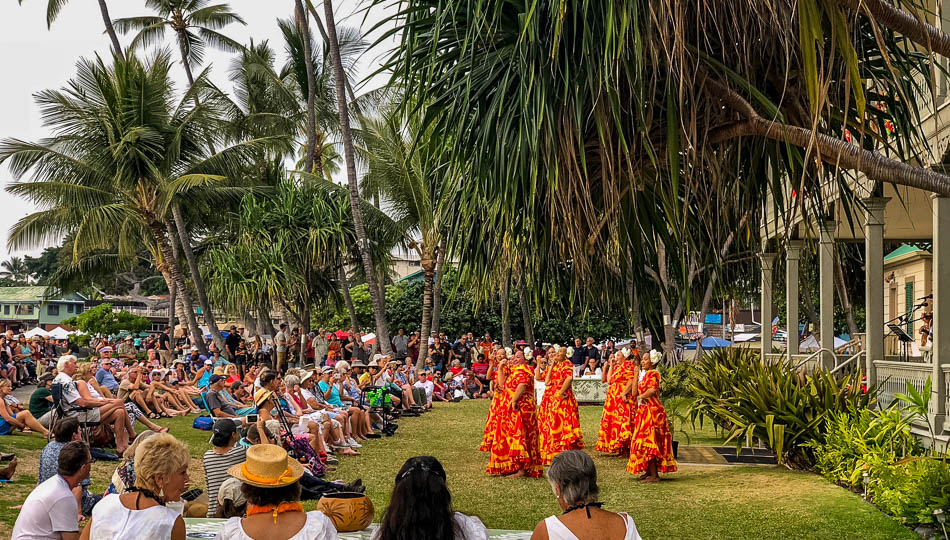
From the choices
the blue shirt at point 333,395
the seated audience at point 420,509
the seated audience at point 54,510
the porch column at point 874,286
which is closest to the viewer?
the seated audience at point 420,509

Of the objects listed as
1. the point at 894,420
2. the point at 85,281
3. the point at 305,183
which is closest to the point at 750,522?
the point at 894,420

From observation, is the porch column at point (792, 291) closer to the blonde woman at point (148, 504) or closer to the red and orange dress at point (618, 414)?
the red and orange dress at point (618, 414)

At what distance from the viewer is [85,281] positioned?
38.1m

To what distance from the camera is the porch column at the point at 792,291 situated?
16172mm

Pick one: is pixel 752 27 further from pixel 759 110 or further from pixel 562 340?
pixel 562 340

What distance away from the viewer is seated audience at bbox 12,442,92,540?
190 inches

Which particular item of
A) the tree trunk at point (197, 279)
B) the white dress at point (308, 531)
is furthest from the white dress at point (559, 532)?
the tree trunk at point (197, 279)

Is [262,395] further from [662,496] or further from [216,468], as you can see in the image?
[662,496]

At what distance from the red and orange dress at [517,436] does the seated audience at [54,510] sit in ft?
21.1

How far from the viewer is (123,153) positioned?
21.9m

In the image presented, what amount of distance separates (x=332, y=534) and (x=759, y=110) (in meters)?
4.86

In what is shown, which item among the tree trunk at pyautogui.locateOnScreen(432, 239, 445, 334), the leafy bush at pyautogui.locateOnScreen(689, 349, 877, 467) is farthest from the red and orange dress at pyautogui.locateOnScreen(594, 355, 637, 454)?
the tree trunk at pyautogui.locateOnScreen(432, 239, 445, 334)

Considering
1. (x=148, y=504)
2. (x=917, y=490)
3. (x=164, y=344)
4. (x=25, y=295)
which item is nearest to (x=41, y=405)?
(x=148, y=504)

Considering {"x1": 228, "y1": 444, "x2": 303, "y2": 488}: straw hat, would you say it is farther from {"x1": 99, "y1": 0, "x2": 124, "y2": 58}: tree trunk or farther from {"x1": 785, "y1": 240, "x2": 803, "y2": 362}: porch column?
{"x1": 99, "y1": 0, "x2": 124, "y2": 58}: tree trunk
